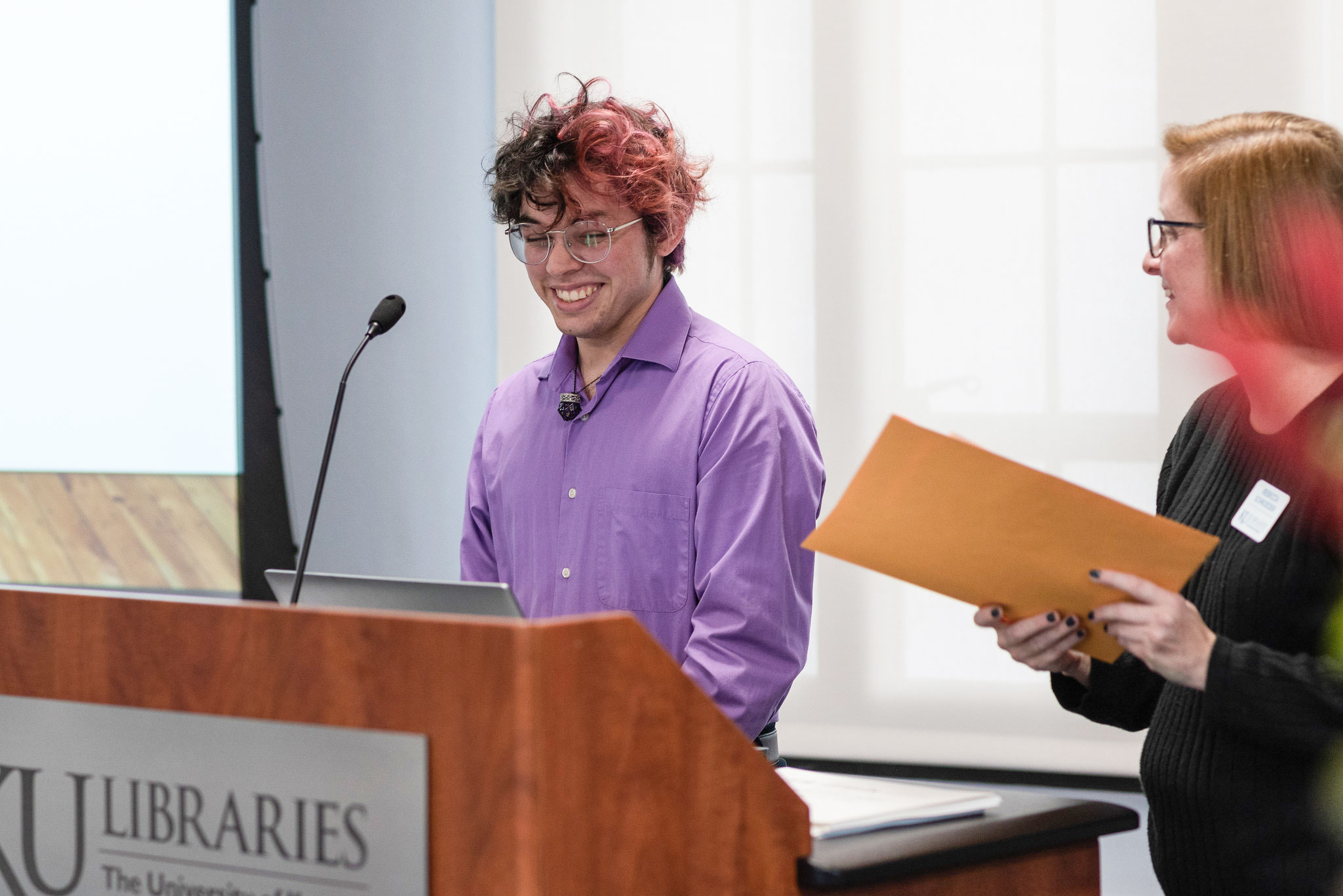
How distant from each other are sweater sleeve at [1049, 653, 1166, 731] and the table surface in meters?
0.23

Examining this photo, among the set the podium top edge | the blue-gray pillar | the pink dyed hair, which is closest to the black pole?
the blue-gray pillar

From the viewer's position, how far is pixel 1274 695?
50.3 inches

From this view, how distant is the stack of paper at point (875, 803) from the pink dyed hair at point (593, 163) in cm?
87

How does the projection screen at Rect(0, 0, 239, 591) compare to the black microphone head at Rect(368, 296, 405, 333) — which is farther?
the projection screen at Rect(0, 0, 239, 591)

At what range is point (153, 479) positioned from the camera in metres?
3.68

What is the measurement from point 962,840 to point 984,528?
0.92 feet

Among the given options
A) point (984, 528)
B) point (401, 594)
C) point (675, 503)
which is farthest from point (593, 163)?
point (984, 528)

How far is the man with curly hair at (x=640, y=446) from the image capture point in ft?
5.55

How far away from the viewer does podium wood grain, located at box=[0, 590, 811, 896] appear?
0.93 metres

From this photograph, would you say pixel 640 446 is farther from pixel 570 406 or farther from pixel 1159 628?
pixel 1159 628

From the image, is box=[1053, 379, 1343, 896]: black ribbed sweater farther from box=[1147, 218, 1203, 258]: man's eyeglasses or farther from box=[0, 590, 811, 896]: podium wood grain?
box=[0, 590, 811, 896]: podium wood grain

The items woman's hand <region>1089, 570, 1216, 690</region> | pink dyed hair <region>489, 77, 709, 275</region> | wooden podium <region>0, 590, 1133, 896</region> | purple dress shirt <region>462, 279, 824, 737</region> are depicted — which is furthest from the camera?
pink dyed hair <region>489, 77, 709, 275</region>

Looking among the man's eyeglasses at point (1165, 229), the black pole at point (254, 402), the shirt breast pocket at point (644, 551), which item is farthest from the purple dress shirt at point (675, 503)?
the black pole at point (254, 402)

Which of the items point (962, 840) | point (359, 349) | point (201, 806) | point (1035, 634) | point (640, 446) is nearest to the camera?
point (201, 806)
